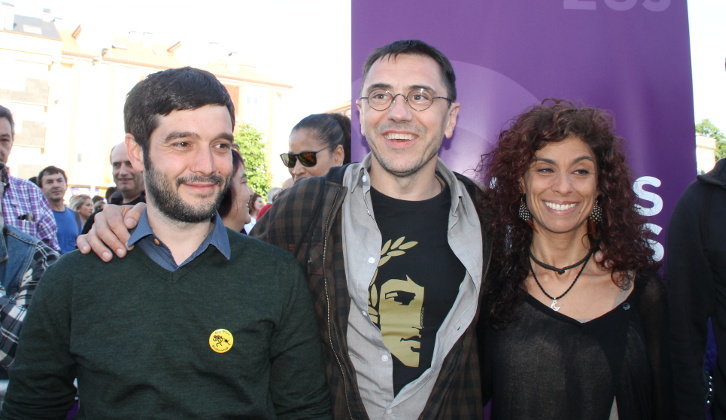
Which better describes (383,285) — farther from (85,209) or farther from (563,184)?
(85,209)

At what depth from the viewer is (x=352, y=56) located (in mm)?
2914

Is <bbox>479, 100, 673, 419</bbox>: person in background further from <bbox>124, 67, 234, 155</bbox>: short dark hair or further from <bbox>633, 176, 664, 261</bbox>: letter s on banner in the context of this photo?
<bbox>124, 67, 234, 155</bbox>: short dark hair

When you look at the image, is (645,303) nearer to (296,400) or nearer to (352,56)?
(296,400)

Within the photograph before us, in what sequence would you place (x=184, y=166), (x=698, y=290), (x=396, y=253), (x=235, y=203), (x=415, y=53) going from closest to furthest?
(x=184, y=166) < (x=698, y=290) < (x=396, y=253) < (x=415, y=53) < (x=235, y=203)

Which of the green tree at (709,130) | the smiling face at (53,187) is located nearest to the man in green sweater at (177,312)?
the smiling face at (53,187)

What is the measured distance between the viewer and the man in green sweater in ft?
5.28

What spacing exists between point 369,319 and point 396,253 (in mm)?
302

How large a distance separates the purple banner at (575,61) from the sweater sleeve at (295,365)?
1396 mm

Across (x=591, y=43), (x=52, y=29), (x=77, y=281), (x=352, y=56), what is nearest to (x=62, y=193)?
(x=352, y=56)

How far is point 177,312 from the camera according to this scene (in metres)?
1.65

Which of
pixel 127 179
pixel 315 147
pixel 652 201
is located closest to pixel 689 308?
pixel 652 201

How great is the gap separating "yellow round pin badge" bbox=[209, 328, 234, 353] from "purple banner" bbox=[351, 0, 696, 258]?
62.1 inches

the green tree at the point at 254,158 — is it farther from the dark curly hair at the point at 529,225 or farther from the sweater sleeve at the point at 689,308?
the sweater sleeve at the point at 689,308

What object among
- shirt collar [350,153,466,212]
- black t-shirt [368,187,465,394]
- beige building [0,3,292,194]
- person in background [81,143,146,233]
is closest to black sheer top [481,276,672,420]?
black t-shirt [368,187,465,394]
